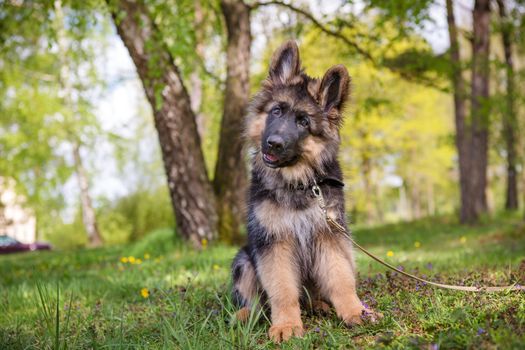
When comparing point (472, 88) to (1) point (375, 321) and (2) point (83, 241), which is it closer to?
(1) point (375, 321)

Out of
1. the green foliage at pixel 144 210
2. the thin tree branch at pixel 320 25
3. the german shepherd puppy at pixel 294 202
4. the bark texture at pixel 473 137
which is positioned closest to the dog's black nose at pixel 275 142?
the german shepherd puppy at pixel 294 202

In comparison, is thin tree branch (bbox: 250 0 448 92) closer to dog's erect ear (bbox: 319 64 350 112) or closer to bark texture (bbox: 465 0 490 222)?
bark texture (bbox: 465 0 490 222)

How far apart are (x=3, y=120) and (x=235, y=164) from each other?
52.5ft

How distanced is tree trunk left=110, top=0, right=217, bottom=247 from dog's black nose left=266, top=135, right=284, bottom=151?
4.82m

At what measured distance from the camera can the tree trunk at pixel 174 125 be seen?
8.10 m

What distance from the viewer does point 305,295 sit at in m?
3.89

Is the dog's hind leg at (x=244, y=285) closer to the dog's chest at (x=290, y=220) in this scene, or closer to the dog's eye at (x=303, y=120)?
the dog's chest at (x=290, y=220)

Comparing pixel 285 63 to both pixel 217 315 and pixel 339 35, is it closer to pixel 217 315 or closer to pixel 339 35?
pixel 217 315

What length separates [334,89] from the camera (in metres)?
3.72

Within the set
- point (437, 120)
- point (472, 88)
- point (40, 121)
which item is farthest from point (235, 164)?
point (437, 120)

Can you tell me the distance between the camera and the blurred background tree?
8453 mm

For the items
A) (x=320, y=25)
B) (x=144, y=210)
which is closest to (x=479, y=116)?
(x=320, y=25)

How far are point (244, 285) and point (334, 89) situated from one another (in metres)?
1.68

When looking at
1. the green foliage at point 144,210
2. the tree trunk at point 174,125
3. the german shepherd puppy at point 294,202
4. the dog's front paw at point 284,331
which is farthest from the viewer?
the green foliage at point 144,210
